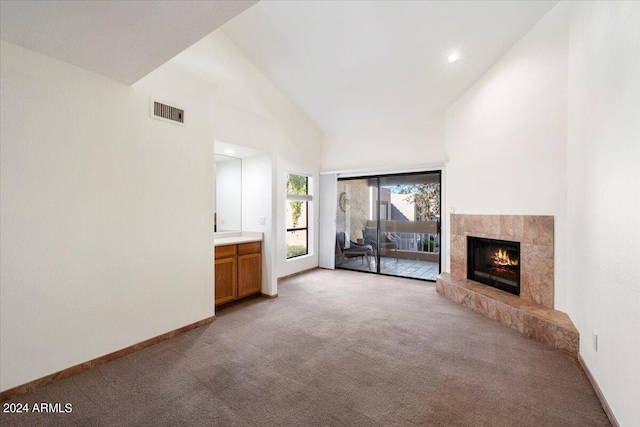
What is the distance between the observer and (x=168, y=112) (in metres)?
3.03

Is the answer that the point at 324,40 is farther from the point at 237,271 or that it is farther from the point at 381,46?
the point at 237,271

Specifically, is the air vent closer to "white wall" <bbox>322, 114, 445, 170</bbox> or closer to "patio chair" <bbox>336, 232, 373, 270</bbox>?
"white wall" <bbox>322, 114, 445, 170</bbox>

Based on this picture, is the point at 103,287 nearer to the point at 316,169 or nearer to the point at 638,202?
the point at 638,202

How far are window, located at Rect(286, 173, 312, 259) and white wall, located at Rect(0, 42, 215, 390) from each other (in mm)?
2647

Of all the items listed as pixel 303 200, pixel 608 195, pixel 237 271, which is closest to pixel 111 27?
pixel 237 271

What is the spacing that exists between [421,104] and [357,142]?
1507mm

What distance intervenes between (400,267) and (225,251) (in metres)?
3.73

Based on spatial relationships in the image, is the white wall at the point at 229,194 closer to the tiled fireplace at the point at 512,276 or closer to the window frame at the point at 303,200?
the window frame at the point at 303,200

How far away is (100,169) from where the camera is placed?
252 centimetres

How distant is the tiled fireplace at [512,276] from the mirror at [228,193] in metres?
3.64

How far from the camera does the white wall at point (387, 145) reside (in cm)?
521

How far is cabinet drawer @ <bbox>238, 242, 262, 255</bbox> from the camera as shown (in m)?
4.18

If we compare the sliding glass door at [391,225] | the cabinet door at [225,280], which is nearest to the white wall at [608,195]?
the sliding glass door at [391,225]

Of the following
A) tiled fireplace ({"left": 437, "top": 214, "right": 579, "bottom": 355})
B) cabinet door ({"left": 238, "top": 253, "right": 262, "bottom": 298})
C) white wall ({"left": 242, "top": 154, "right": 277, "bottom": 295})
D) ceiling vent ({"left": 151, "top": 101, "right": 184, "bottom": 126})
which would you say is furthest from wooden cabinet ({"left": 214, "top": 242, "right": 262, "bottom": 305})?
tiled fireplace ({"left": 437, "top": 214, "right": 579, "bottom": 355})
